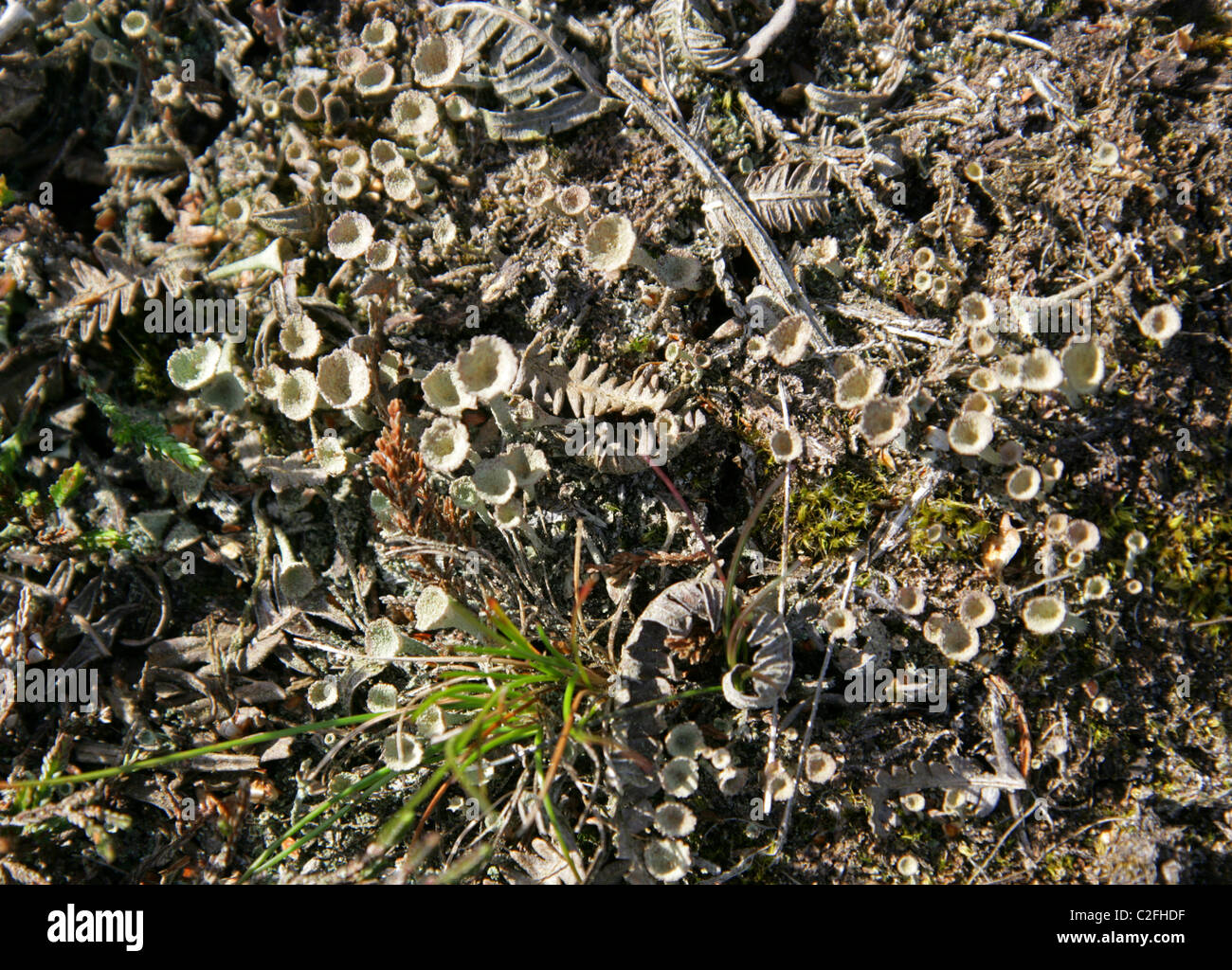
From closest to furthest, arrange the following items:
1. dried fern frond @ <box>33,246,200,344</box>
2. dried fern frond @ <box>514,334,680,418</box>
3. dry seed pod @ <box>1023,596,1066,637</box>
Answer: dry seed pod @ <box>1023,596,1066,637</box>, dried fern frond @ <box>514,334,680,418</box>, dried fern frond @ <box>33,246,200,344</box>

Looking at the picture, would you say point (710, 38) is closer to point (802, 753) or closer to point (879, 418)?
point (879, 418)

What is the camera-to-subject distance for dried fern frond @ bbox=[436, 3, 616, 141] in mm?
2943

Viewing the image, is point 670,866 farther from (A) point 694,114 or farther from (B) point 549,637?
(A) point 694,114

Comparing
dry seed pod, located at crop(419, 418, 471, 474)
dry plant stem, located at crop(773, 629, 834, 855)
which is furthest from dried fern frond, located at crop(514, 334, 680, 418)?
dry plant stem, located at crop(773, 629, 834, 855)

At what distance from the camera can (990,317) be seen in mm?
2504

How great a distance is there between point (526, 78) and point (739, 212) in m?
1.02

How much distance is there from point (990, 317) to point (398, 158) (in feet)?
7.43

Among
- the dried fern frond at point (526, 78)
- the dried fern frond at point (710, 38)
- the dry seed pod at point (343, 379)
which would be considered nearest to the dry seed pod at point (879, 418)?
the dried fern frond at point (710, 38)

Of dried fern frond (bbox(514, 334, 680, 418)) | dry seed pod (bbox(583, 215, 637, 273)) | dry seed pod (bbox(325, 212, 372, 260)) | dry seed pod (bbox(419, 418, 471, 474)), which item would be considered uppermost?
dry seed pod (bbox(325, 212, 372, 260))

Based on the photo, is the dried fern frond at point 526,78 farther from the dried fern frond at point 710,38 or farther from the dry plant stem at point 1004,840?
the dry plant stem at point 1004,840

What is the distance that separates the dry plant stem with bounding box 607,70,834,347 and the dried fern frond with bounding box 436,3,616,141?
17 centimetres

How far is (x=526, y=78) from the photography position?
2.95m

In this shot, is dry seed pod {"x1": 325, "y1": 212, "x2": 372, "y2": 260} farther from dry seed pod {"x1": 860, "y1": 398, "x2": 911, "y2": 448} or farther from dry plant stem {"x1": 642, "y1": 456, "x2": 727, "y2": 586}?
dry seed pod {"x1": 860, "y1": 398, "x2": 911, "y2": 448}
